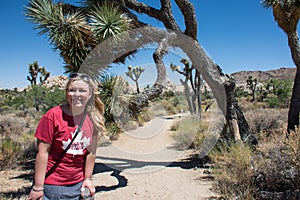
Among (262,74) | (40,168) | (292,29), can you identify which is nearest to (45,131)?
(40,168)

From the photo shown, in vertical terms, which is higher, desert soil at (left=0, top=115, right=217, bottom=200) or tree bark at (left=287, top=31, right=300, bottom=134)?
tree bark at (left=287, top=31, right=300, bottom=134)

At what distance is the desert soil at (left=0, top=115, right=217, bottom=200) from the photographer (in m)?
4.74

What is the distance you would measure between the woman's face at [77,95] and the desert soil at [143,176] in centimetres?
298

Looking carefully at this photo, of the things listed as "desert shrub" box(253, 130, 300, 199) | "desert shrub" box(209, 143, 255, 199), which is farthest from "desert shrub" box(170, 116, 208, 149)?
"desert shrub" box(253, 130, 300, 199)

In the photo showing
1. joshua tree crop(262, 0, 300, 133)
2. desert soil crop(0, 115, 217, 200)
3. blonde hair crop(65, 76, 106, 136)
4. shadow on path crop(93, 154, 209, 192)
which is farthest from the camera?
joshua tree crop(262, 0, 300, 133)

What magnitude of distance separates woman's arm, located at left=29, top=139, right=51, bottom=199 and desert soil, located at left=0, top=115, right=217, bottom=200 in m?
2.76

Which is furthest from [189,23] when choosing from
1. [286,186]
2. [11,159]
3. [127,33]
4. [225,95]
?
[11,159]

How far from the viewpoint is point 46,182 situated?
81.9 inches

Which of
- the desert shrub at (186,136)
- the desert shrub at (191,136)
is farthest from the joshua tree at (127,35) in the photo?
the desert shrub at (186,136)

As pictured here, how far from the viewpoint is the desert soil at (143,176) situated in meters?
4.74

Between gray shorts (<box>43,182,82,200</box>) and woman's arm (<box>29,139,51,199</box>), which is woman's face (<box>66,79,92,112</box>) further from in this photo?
gray shorts (<box>43,182,82,200</box>)

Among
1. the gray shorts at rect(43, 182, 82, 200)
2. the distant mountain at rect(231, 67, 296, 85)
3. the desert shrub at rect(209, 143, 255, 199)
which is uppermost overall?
the distant mountain at rect(231, 67, 296, 85)

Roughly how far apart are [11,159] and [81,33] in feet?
13.2

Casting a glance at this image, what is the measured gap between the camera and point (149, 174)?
6.06m
